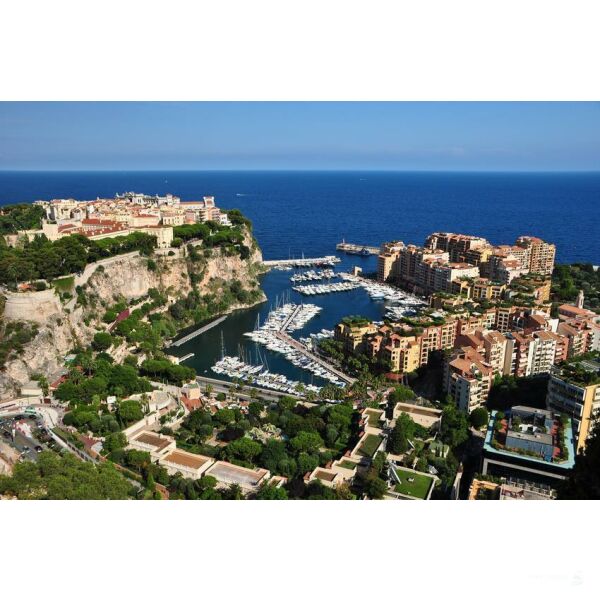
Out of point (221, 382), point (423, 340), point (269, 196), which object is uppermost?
point (269, 196)

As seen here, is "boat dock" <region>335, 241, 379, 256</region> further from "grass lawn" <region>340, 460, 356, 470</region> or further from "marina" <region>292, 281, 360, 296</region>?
"grass lawn" <region>340, 460, 356, 470</region>

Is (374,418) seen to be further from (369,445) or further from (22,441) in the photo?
(22,441)

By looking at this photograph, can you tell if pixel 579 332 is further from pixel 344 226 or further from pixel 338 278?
pixel 344 226

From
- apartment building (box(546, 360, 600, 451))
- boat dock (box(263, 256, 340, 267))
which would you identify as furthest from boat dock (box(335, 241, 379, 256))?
apartment building (box(546, 360, 600, 451))

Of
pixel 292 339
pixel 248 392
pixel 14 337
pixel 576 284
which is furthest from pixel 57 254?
pixel 576 284

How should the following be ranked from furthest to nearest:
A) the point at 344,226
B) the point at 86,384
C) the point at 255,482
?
the point at 344,226 → the point at 86,384 → the point at 255,482

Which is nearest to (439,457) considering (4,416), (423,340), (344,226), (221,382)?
(423,340)
